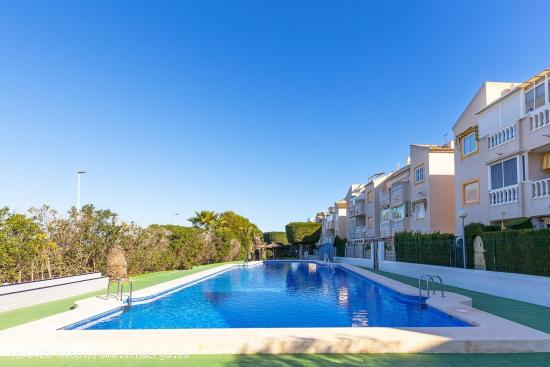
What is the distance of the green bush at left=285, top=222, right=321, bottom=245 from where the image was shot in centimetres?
5109

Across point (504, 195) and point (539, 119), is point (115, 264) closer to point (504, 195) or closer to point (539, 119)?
point (504, 195)

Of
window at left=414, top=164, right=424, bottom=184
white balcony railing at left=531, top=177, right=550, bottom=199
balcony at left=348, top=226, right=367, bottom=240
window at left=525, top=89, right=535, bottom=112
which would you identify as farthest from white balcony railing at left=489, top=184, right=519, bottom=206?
balcony at left=348, top=226, right=367, bottom=240

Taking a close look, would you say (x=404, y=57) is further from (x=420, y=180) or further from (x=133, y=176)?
(x=133, y=176)

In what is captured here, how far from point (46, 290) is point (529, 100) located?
19.2 m

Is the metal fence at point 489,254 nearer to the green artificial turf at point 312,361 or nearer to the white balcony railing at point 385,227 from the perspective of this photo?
the green artificial turf at point 312,361

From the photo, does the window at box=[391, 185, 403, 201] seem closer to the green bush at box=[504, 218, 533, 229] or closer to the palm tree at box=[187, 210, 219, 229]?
the green bush at box=[504, 218, 533, 229]

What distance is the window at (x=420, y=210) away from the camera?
26688 millimetres

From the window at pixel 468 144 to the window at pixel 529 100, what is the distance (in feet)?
12.6

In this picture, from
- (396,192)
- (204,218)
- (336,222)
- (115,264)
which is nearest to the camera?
(115,264)

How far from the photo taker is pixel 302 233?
168 feet

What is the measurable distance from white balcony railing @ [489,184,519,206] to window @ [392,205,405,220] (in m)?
11.9

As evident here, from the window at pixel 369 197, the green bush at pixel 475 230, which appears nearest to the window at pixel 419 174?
the window at pixel 369 197

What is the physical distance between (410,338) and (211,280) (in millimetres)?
16275

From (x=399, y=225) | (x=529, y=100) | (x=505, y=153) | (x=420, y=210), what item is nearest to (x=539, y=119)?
(x=529, y=100)
